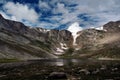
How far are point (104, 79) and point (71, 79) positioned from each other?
6.62 metres

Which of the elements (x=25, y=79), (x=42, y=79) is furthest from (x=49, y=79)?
(x=25, y=79)

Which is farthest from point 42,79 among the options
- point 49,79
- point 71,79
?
point 71,79

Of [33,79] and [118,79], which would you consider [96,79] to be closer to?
[118,79]

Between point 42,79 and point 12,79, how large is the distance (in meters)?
7.02

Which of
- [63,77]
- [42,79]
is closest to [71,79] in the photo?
[63,77]

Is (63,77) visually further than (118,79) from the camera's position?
Yes

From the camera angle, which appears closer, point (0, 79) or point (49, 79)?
point (49, 79)

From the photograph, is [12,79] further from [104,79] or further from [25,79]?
[104,79]

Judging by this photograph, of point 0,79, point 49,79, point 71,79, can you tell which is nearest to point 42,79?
point 49,79

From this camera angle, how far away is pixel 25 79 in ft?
159

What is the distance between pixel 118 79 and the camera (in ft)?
146

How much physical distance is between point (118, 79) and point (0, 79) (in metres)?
24.9

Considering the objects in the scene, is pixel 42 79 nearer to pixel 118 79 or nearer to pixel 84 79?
pixel 84 79

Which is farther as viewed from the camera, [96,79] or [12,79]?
[12,79]
